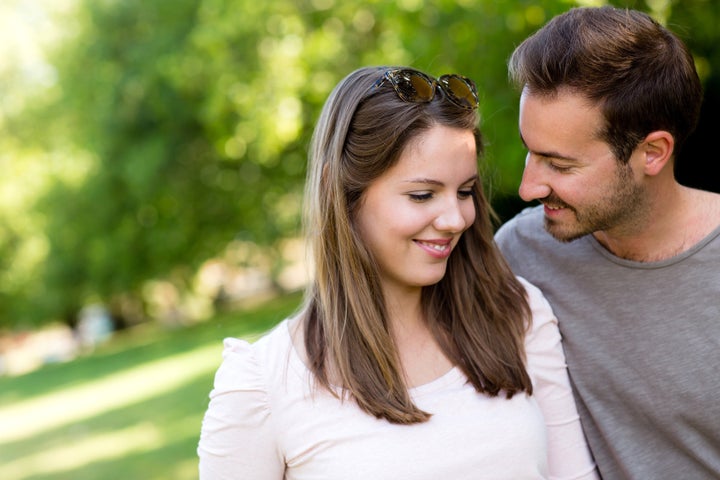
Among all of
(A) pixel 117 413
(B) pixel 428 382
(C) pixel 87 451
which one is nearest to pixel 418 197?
(B) pixel 428 382

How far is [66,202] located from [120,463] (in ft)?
44.2

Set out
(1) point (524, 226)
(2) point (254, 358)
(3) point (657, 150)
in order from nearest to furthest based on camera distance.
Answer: (2) point (254, 358) < (3) point (657, 150) < (1) point (524, 226)

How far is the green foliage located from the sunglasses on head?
7791 millimetres

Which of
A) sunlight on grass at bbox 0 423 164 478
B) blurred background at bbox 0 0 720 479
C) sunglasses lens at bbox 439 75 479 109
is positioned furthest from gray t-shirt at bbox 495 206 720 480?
sunlight on grass at bbox 0 423 164 478

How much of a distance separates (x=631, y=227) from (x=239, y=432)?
1.46m

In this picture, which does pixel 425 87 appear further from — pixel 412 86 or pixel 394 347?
pixel 394 347

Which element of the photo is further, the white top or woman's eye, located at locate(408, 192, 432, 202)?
woman's eye, located at locate(408, 192, 432, 202)

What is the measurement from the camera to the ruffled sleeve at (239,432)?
8.20ft

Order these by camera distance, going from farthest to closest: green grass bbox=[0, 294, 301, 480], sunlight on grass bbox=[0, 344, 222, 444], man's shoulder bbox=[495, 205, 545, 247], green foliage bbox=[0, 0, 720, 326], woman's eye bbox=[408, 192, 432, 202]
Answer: green foliage bbox=[0, 0, 720, 326] < sunlight on grass bbox=[0, 344, 222, 444] < green grass bbox=[0, 294, 301, 480] < man's shoulder bbox=[495, 205, 545, 247] < woman's eye bbox=[408, 192, 432, 202]

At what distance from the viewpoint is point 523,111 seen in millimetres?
2908

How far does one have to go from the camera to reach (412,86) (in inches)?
105

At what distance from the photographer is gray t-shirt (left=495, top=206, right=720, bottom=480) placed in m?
2.68

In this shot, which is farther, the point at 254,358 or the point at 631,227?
the point at 631,227

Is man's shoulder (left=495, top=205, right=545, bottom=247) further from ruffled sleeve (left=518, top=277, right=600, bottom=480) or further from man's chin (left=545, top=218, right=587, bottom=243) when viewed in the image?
ruffled sleeve (left=518, top=277, right=600, bottom=480)
